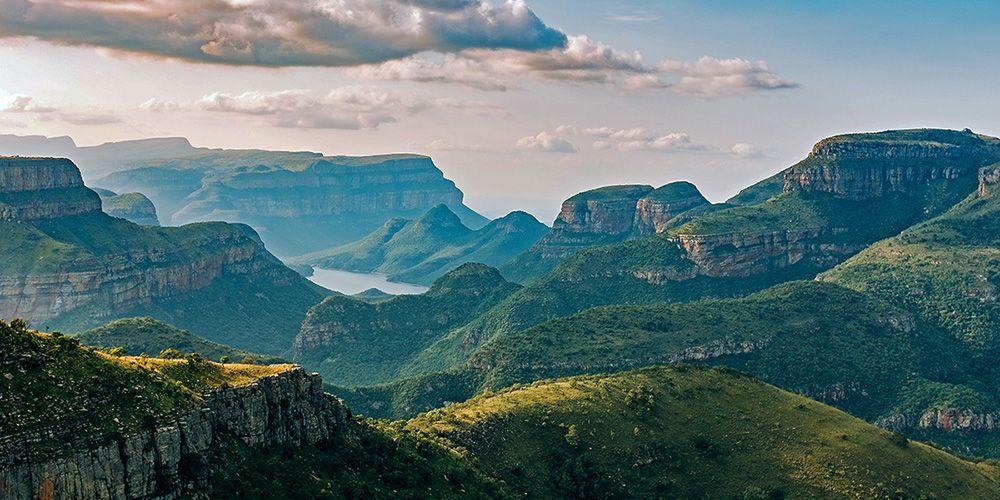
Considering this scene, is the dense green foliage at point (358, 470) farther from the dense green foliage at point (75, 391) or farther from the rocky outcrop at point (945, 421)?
the rocky outcrop at point (945, 421)

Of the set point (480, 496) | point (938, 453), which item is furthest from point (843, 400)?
point (480, 496)

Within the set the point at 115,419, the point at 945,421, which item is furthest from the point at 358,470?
the point at 945,421

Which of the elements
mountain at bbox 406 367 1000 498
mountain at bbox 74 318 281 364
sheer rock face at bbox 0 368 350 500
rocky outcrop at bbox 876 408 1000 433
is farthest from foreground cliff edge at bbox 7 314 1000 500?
mountain at bbox 74 318 281 364

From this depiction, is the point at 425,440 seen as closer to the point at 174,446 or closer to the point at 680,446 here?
the point at 680,446

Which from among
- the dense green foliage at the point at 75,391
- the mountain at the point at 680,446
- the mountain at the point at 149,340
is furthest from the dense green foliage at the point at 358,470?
the mountain at the point at 149,340

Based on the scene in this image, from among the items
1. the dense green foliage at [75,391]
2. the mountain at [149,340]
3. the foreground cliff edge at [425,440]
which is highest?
the dense green foliage at [75,391]

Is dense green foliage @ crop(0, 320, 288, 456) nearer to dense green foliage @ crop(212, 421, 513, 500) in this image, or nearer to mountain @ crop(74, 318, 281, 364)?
dense green foliage @ crop(212, 421, 513, 500)
